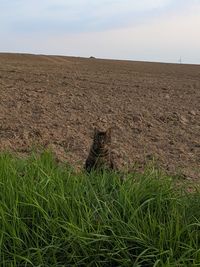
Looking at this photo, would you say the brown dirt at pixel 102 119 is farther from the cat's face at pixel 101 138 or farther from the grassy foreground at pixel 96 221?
the grassy foreground at pixel 96 221

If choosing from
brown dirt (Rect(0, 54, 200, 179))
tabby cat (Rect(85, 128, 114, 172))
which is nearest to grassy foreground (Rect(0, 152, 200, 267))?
tabby cat (Rect(85, 128, 114, 172))

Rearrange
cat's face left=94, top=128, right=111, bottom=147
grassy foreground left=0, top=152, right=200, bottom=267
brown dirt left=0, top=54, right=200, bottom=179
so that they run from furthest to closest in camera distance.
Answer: brown dirt left=0, top=54, right=200, bottom=179
cat's face left=94, top=128, right=111, bottom=147
grassy foreground left=0, top=152, right=200, bottom=267

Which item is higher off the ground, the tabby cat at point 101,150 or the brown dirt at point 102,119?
the tabby cat at point 101,150

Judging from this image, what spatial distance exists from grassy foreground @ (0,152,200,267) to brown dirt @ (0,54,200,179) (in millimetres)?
1314

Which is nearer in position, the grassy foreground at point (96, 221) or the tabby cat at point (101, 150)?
the grassy foreground at point (96, 221)

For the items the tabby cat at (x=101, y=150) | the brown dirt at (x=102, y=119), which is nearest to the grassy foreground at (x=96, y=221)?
the tabby cat at (x=101, y=150)

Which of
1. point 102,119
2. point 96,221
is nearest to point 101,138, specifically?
point 96,221

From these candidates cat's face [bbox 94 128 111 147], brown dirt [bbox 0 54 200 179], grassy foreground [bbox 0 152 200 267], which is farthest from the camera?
brown dirt [bbox 0 54 200 179]

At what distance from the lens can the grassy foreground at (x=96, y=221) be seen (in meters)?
3.15

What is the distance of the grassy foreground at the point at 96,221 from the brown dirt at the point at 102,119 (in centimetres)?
131

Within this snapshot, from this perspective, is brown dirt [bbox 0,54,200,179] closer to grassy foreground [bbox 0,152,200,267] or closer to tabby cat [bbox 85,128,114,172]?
tabby cat [bbox 85,128,114,172]

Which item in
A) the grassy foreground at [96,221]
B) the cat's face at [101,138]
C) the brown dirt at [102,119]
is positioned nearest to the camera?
the grassy foreground at [96,221]

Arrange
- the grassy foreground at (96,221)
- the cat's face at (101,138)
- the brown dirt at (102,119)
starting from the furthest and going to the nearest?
the brown dirt at (102,119)
the cat's face at (101,138)
the grassy foreground at (96,221)

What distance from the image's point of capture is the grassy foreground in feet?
10.3
